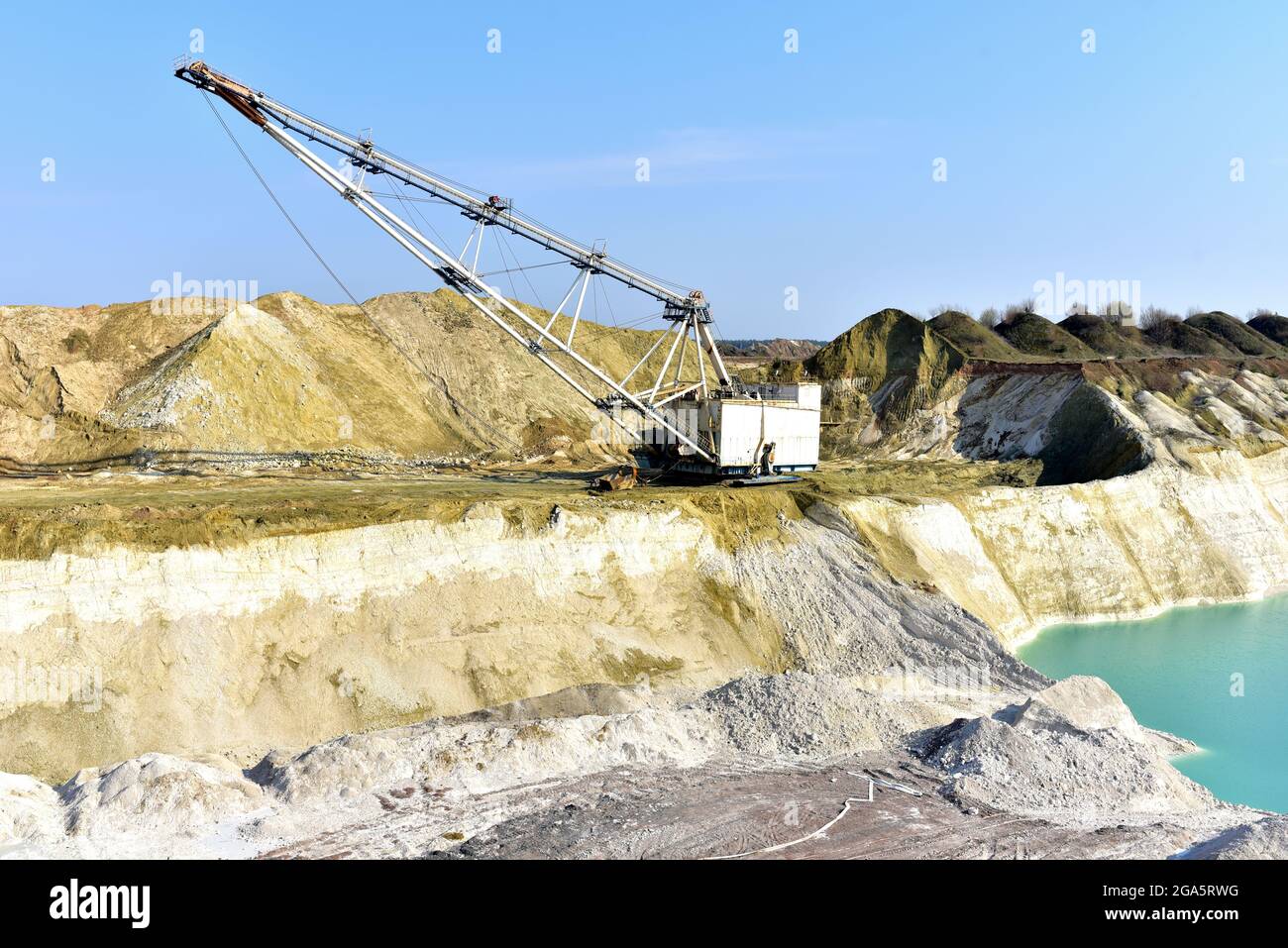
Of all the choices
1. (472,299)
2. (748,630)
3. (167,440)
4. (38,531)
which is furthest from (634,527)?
(167,440)

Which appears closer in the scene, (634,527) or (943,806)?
(943,806)

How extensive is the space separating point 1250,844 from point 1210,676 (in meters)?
15.2

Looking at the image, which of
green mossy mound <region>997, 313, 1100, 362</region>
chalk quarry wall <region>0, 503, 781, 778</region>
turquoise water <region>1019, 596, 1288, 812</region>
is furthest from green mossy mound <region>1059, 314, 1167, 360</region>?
chalk quarry wall <region>0, 503, 781, 778</region>

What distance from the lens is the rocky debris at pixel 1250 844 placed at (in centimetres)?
1203

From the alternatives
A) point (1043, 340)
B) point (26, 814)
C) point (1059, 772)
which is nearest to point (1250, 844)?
point (1059, 772)

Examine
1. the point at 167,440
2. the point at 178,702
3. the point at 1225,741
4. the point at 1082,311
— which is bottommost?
the point at 1225,741

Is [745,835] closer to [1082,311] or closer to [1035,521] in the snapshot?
[1035,521]

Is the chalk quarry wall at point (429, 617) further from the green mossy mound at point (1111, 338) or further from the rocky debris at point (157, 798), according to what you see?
the green mossy mound at point (1111, 338)

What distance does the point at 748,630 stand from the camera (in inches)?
937

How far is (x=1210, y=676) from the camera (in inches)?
1001

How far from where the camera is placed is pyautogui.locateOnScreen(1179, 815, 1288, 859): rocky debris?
12031 millimetres

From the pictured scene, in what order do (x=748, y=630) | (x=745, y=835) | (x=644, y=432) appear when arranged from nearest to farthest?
1. (x=745, y=835)
2. (x=748, y=630)
3. (x=644, y=432)

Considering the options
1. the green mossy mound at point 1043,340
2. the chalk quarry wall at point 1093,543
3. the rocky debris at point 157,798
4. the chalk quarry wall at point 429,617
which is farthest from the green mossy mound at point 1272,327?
the rocky debris at point 157,798

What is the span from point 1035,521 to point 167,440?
98.1 feet
